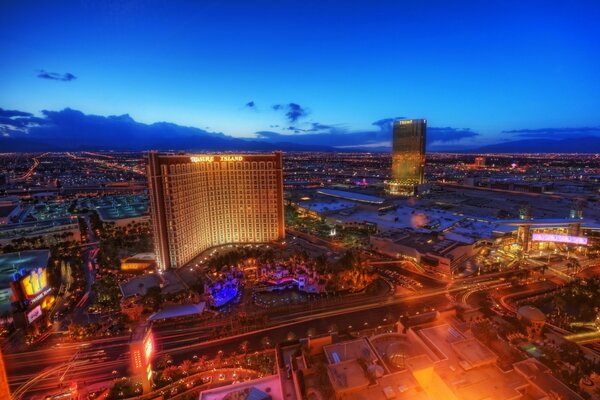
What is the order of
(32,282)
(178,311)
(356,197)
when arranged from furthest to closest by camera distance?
(356,197)
(178,311)
(32,282)

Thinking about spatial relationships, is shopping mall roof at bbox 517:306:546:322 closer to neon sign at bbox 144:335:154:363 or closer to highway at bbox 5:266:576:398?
highway at bbox 5:266:576:398

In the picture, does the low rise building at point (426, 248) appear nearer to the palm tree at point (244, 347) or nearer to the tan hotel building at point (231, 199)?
the tan hotel building at point (231, 199)

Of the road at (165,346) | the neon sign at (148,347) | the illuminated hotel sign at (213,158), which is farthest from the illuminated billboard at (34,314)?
the illuminated hotel sign at (213,158)

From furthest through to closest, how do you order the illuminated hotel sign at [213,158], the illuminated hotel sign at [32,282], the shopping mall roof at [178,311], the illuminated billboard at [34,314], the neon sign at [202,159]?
the illuminated hotel sign at [213,158] → the neon sign at [202,159] → the shopping mall roof at [178,311] → the illuminated hotel sign at [32,282] → the illuminated billboard at [34,314]

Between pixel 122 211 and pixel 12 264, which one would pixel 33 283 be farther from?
pixel 122 211

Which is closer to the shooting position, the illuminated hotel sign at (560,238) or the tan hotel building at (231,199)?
the illuminated hotel sign at (560,238)

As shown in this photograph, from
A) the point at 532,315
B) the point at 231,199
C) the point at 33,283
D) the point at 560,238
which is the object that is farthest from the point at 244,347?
the point at 560,238

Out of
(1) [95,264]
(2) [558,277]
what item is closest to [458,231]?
(2) [558,277]
